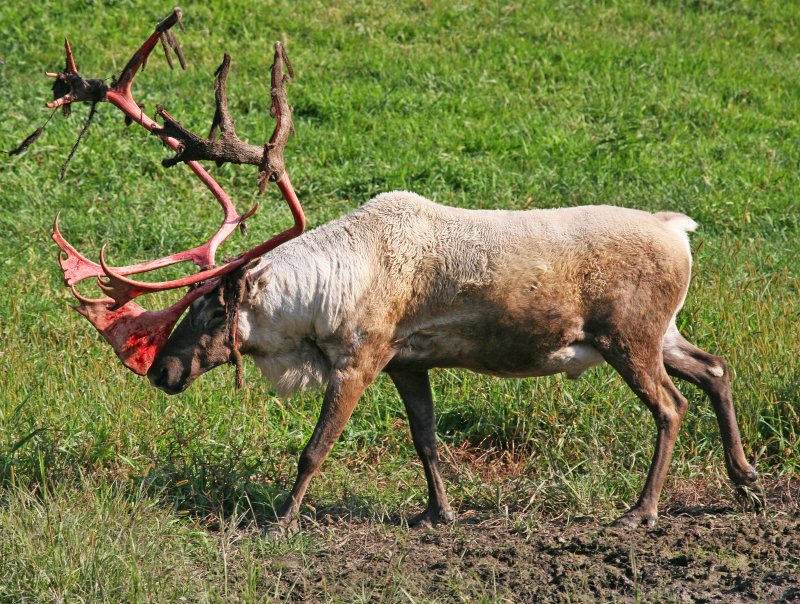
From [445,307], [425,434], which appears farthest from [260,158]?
[425,434]

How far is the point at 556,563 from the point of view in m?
4.88

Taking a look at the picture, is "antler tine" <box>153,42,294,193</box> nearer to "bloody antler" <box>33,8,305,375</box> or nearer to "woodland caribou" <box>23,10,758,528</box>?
"bloody antler" <box>33,8,305,375</box>

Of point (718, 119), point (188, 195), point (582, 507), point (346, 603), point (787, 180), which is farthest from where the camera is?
point (718, 119)

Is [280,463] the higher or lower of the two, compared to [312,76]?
lower

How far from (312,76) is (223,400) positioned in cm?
637

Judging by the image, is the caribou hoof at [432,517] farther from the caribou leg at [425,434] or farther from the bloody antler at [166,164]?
the bloody antler at [166,164]

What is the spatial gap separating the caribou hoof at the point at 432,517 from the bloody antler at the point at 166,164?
1.64 m

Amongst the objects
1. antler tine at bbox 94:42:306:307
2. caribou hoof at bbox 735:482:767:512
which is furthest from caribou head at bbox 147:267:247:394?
caribou hoof at bbox 735:482:767:512

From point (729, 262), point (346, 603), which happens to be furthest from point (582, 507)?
point (729, 262)

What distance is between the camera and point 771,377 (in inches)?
263

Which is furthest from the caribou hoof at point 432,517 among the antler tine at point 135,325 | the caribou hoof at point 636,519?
the antler tine at point 135,325

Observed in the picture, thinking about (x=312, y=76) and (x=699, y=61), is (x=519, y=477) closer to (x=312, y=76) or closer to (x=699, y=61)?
(x=312, y=76)

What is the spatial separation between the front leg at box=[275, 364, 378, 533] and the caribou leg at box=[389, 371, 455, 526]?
0.44m

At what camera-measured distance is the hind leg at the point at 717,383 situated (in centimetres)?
586
